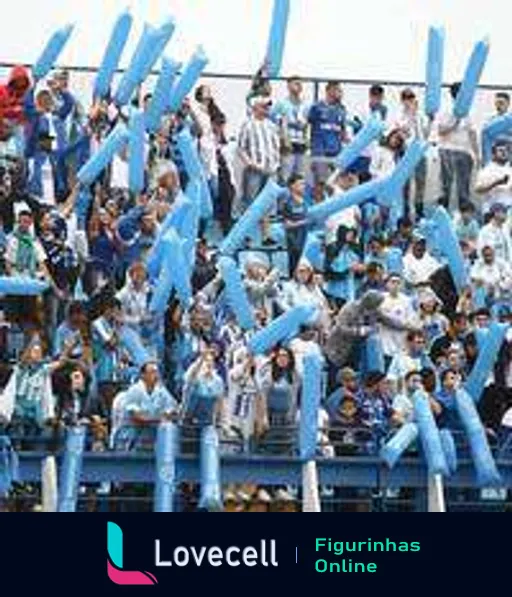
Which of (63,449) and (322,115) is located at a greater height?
(322,115)

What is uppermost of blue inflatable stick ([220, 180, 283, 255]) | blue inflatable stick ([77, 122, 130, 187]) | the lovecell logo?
blue inflatable stick ([77, 122, 130, 187])

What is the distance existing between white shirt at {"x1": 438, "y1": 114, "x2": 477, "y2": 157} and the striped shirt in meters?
1.81

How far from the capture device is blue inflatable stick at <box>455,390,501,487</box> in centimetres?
2761

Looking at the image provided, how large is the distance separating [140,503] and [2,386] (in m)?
1.66

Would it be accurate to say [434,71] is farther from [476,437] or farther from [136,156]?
[476,437]

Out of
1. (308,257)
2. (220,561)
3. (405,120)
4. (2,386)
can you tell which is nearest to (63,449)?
(2,386)

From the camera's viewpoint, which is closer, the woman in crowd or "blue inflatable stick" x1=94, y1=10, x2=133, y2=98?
the woman in crowd

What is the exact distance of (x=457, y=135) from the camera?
30.6 metres

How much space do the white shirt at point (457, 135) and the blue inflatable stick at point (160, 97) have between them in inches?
108

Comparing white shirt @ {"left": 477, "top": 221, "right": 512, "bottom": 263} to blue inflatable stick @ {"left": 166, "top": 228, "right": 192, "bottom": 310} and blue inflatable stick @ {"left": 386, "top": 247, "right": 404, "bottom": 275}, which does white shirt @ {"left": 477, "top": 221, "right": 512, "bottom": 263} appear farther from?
blue inflatable stick @ {"left": 166, "top": 228, "right": 192, "bottom": 310}

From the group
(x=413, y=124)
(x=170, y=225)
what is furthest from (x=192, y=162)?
(x=413, y=124)

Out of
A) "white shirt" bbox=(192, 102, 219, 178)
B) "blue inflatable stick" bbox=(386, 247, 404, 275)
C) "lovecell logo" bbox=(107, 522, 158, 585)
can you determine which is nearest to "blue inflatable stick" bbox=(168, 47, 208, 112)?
"white shirt" bbox=(192, 102, 219, 178)

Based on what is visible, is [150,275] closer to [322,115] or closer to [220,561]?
[322,115]

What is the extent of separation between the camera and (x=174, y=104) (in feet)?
97.0
